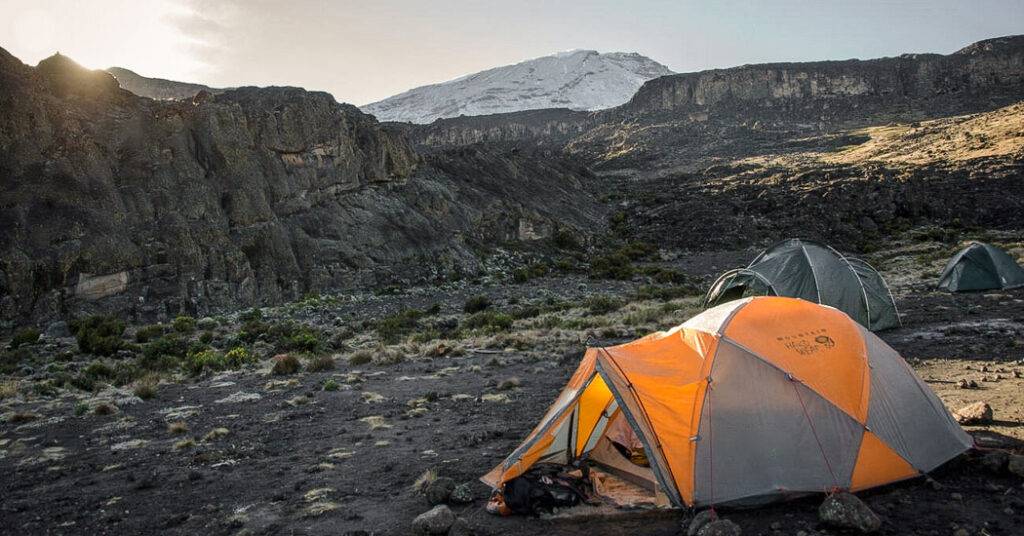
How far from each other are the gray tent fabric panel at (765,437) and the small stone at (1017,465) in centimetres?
131

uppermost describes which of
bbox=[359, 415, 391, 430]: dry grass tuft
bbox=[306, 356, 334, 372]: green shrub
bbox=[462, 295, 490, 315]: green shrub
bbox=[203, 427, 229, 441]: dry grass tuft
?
bbox=[203, 427, 229, 441]: dry grass tuft

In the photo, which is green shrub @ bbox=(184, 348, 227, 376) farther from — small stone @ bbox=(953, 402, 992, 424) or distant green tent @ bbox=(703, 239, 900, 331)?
small stone @ bbox=(953, 402, 992, 424)

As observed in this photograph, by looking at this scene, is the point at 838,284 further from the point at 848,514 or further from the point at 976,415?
the point at 848,514

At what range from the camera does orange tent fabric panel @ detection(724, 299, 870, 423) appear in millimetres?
5734

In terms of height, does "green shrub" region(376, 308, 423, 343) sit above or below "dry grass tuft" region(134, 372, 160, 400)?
below

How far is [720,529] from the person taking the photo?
15.4 ft

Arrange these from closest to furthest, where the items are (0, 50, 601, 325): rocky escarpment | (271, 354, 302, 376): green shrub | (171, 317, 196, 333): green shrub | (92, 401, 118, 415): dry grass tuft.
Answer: (92, 401, 118, 415): dry grass tuft, (271, 354, 302, 376): green shrub, (171, 317, 196, 333): green shrub, (0, 50, 601, 325): rocky escarpment

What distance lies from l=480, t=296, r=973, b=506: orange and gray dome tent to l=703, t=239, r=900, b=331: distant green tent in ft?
28.2

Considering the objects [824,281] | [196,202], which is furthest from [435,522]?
[196,202]

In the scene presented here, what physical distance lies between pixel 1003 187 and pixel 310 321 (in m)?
49.3

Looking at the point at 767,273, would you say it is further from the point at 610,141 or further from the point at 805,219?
the point at 610,141

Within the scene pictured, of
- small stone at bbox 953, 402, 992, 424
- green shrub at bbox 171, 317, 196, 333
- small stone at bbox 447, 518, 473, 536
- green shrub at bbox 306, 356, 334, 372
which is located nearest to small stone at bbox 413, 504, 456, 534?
small stone at bbox 447, 518, 473, 536

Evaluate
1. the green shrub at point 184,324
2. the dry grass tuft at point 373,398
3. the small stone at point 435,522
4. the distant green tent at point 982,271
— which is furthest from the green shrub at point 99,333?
the distant green tent at point 982,271

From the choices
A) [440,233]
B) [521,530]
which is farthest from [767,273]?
[440,233]
